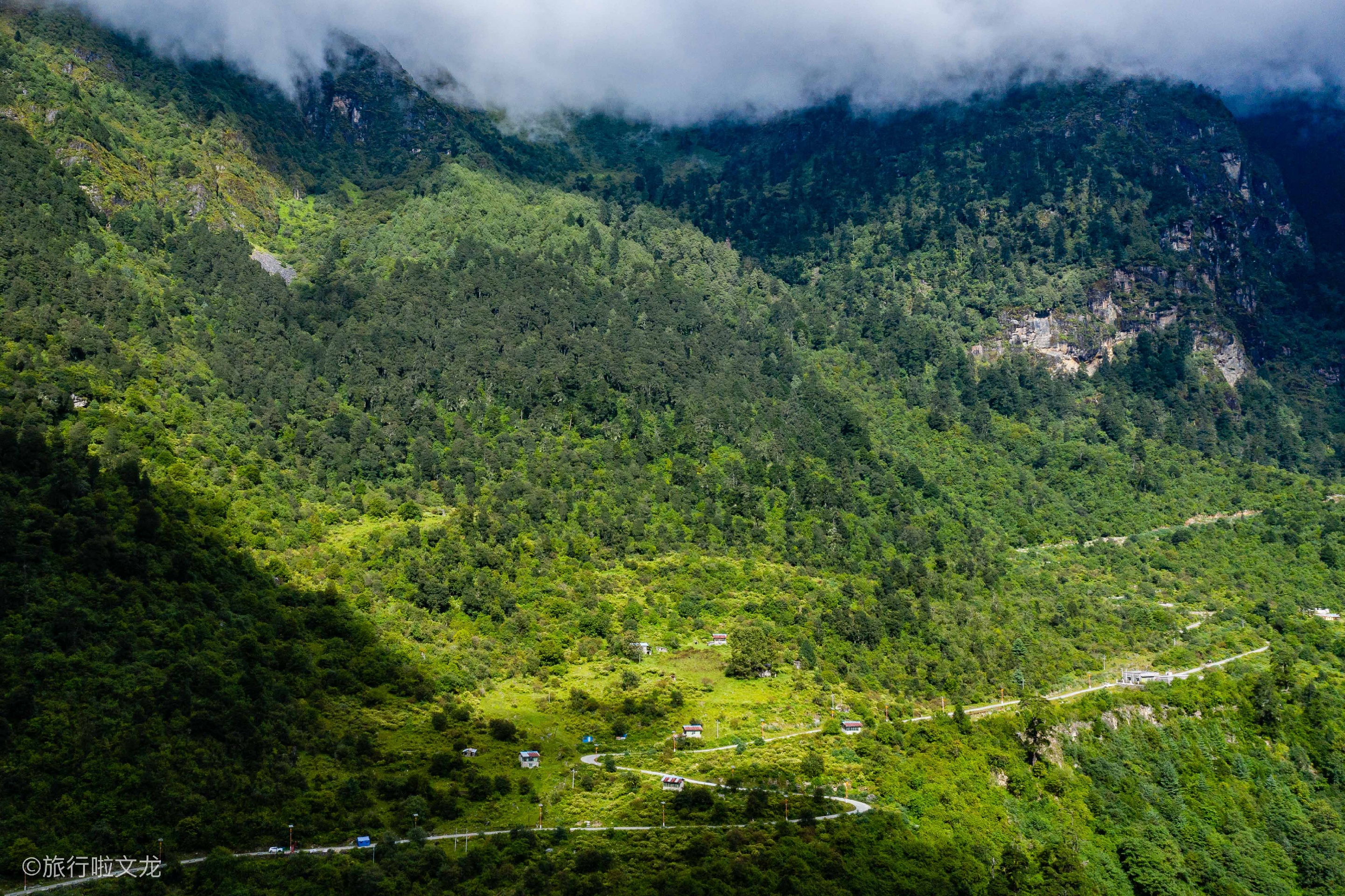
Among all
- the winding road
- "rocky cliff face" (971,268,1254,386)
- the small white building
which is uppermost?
"rocky cliff face" (971,268,1254,386)

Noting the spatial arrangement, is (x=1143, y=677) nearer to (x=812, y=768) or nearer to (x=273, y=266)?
(x=812, y=768)

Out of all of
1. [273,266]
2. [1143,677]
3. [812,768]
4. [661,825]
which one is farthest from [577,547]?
[273,266]

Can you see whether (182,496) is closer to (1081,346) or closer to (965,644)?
(965,644)

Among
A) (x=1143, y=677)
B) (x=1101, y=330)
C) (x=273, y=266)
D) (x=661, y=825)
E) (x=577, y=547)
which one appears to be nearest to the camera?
(x=661, y=825)

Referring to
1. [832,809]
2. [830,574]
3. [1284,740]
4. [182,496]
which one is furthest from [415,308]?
[1284,740]

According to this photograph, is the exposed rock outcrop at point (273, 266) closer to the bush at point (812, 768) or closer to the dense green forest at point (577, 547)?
the dense green forest at point (577, 547)

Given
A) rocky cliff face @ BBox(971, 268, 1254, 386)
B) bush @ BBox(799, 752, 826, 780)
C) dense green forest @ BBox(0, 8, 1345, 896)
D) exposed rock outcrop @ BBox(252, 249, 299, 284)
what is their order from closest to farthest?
dense green forest @ BBox(0, 8, 1345, 896), bush @ BBox(799, 752, 826, 780), exposed rock outcrop @ BBox(252, 249, 299, 284), rocky cliff face @ BBox(971, 268, 1254, 386)

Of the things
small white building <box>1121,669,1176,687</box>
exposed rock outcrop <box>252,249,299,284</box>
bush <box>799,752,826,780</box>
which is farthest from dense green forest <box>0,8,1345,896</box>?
small white building <box>1121,669,1176,687</box>

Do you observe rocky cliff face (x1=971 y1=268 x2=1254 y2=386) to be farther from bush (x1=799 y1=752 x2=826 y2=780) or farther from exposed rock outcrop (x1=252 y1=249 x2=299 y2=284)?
bush (x1=799 y1=752 x2=826 y2=780)
